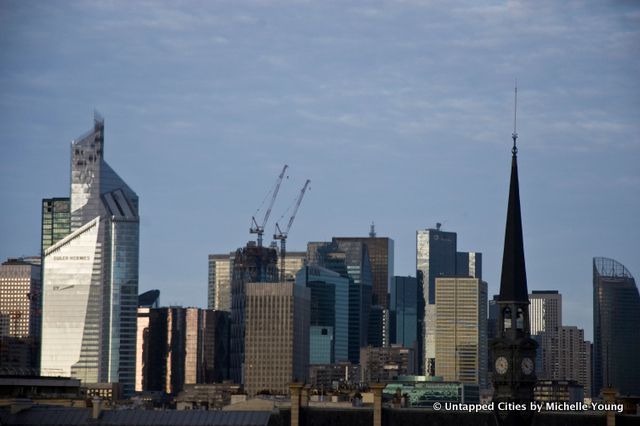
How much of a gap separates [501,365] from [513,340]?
220 centimetres

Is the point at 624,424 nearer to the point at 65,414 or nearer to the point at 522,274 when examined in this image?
the point at 522,274

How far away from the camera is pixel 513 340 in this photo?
14112 cm

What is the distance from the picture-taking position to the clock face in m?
141

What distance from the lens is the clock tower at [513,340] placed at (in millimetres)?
138000

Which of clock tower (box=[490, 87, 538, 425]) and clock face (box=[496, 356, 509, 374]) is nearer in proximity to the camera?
clock tower (box=[490, 87, 538, 425])

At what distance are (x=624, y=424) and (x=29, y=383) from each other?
280ft

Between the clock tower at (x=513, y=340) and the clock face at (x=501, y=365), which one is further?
the clock face at (x=501, y=365)

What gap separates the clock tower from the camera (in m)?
138

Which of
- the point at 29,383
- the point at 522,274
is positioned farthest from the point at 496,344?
the point at 29,383

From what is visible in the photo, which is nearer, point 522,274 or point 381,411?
point 381,411

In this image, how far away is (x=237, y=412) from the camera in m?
147

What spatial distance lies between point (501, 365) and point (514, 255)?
9.22m

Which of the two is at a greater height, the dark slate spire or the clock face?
the dark slate spire

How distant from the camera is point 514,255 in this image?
479 feet
